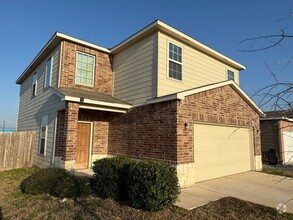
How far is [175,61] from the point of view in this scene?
10.7 meters

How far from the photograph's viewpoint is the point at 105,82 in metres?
12.5

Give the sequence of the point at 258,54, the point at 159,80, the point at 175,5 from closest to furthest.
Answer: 1. the point at 258,54
2. the point at 159,80
3. the point at 175,5

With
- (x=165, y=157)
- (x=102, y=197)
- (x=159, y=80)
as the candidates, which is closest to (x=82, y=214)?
(x=102, y=197)

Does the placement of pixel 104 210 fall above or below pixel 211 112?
below

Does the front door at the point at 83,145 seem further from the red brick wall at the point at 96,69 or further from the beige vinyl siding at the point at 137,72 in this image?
the beige vinyl siding at the point at 137,72

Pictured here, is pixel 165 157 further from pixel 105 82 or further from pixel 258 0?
pixel 258 0

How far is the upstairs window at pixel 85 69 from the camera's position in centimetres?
1174

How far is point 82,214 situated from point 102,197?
1.46m

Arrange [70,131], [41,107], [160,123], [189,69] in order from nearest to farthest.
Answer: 1. [160,123]
2. [70,131]
3. [189,69]
4. [41,107]

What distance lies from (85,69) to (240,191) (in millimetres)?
9045

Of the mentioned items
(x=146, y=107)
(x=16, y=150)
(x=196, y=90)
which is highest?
(x=196, y=90)

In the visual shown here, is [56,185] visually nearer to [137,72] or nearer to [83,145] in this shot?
[83,145]

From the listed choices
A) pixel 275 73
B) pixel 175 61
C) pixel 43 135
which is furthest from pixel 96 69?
pixel 275 73

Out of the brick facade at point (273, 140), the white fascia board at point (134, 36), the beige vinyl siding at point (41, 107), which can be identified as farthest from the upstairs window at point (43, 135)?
the brick facade at point (273, 140)
